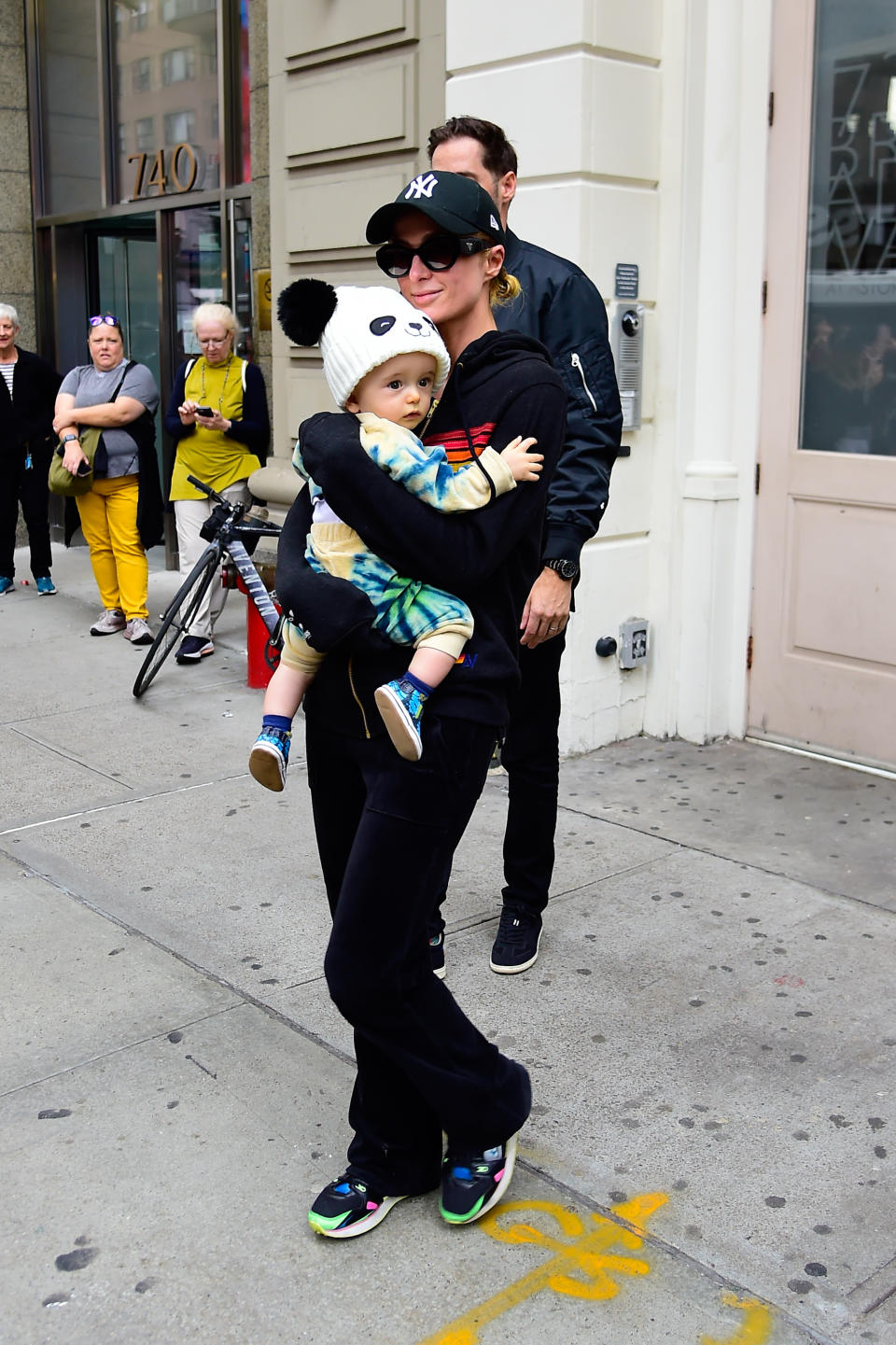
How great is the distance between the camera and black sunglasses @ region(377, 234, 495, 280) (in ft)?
8.82

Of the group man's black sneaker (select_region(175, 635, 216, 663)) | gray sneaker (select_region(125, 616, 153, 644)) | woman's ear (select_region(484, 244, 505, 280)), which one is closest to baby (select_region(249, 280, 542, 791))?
woman's ear (select_region(484, 244, 505, 280))

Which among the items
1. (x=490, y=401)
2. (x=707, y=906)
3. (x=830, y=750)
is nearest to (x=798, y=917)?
(x=707, y=906)

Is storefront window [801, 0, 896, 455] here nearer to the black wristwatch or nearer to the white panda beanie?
the black wristwatch

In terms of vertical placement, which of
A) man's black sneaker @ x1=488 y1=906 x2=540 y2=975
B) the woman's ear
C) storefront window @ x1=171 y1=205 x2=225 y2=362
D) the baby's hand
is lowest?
man's black sneaker @ x1=488 y1=906 x2=540 y2=975

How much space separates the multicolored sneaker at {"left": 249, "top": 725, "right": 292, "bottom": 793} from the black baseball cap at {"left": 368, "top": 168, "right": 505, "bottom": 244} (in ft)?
3.16

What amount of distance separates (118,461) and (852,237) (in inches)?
165

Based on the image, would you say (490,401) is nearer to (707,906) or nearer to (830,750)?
(707,906)

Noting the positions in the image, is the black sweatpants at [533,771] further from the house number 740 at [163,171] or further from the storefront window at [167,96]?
the house number 740 at [163,171]

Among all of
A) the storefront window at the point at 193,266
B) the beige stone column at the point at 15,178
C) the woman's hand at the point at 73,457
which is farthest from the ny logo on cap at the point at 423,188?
the beige stone column at the point at 15,178

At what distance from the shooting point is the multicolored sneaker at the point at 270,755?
101 inches

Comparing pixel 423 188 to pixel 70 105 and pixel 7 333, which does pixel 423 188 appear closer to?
pixel 7 333

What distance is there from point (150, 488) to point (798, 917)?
195 inches

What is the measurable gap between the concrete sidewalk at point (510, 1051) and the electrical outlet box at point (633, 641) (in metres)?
0.43

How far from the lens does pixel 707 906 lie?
4348 millimetres
